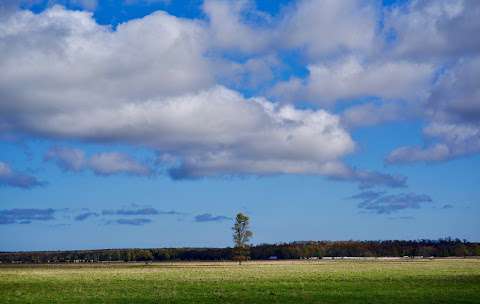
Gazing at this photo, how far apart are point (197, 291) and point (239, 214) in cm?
8173

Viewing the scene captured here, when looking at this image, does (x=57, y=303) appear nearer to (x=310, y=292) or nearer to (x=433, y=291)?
(x=310, y=292)

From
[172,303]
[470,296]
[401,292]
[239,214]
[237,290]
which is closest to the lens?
[172,303]

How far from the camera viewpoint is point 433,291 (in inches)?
1431

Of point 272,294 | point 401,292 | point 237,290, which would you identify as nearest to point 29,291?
point 237,290

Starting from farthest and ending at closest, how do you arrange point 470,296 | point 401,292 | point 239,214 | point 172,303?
point 239,214 < point 401,292 < point 470,296 < point 172,303

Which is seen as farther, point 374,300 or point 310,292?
point 310,292

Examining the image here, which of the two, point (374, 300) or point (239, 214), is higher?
point (239, 214)

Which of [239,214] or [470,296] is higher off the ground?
[239,214]

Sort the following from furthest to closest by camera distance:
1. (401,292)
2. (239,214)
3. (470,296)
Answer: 1. (239,214)
2. (401,292)
3. (470,296)

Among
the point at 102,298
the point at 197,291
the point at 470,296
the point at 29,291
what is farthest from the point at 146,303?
the point at 470,296

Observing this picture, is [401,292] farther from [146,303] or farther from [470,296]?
[146,303]

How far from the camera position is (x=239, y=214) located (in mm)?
119188

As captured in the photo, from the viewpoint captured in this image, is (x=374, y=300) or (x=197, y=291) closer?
(x=374, y=300)

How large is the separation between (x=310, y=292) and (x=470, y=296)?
9.32m
